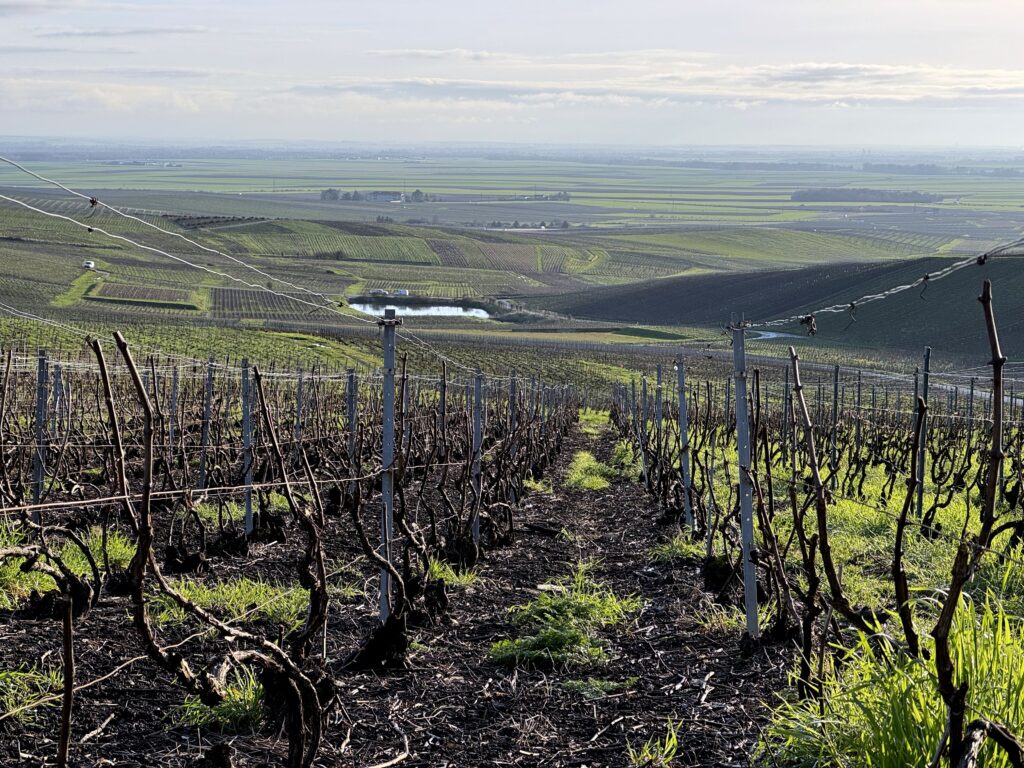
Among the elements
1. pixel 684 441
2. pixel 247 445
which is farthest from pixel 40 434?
pixel 684 441

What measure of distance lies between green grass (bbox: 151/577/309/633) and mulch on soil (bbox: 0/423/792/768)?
8.3 inches

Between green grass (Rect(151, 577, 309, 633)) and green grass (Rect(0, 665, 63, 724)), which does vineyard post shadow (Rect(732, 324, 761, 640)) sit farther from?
green grass (Rect(0, 665, 63, 724))

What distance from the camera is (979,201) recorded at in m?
177

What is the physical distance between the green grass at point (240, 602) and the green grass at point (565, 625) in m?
1.15

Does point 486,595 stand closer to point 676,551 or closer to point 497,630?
point 497,630

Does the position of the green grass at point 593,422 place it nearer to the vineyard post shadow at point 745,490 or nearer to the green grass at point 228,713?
the vineyard post shadow at point 745,490

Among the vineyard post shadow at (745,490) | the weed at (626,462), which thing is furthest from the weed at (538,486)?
the vineyard post shadow at (745,490)

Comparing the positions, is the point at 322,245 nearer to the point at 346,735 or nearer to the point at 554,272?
the point at 554,272

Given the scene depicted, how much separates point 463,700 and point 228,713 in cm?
105

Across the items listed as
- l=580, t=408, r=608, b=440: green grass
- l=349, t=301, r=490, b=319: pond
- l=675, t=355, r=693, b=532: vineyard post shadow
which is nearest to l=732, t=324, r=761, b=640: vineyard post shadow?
l=675, t=355, r=693, b=532: vineyard post shadow

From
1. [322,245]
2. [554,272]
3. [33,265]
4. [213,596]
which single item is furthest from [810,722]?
[322,245]

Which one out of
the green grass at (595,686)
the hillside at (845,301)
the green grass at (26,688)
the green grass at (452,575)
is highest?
the green grass at (26,688)

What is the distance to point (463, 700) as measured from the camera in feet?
16.2

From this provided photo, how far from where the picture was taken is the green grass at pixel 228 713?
438 cm
